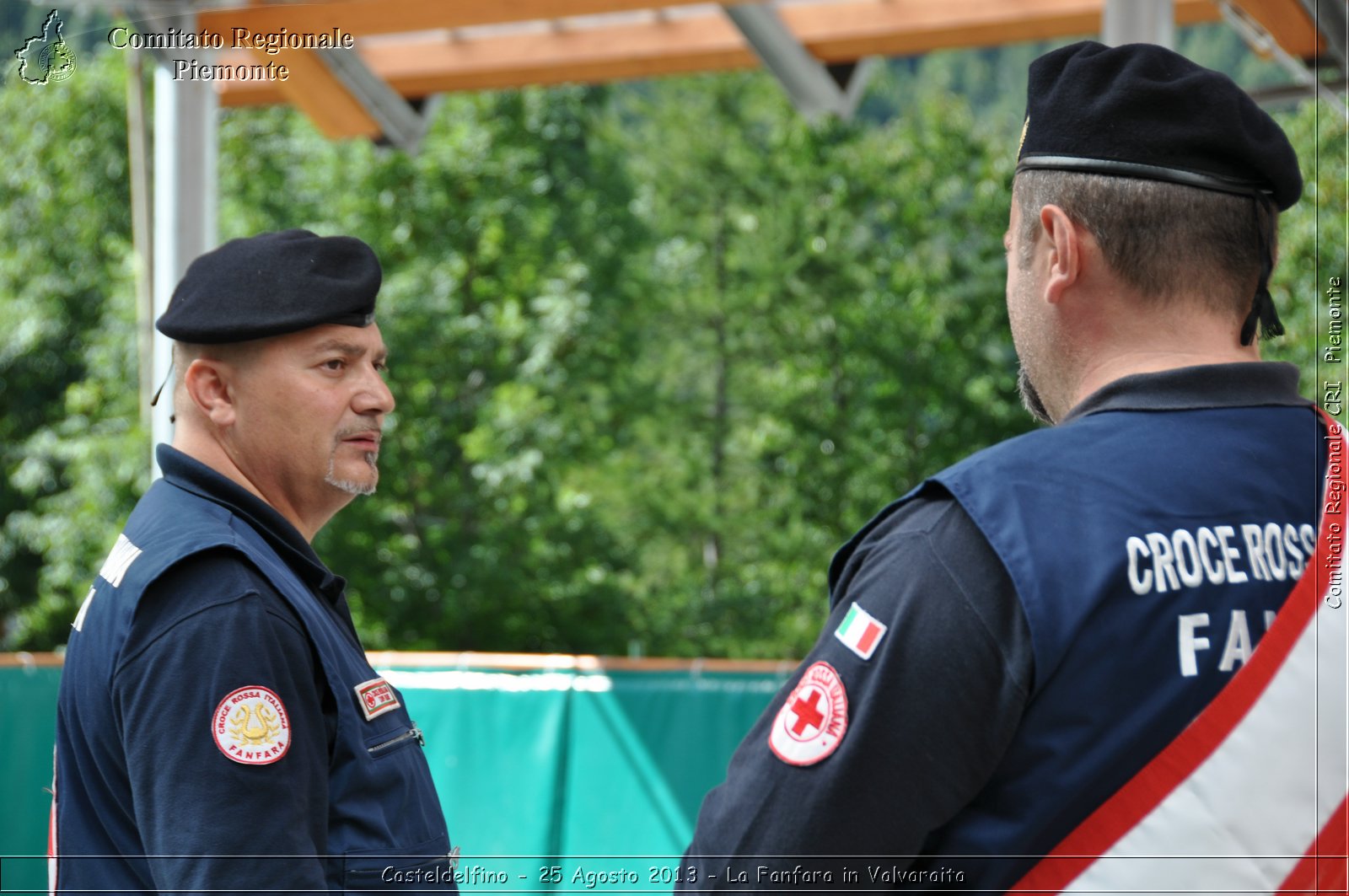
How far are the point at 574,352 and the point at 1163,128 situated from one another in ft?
60.2

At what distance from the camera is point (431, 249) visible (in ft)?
63.7

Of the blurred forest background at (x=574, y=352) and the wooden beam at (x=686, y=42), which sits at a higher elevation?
the wooden beam at (x=686, y=42)

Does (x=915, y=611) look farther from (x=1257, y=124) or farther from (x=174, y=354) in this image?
(x=174, y=354)

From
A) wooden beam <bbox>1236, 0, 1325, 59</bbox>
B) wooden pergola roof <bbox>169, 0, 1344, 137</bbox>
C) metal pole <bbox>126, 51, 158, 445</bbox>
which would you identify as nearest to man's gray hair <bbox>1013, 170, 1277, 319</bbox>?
wooden beam <bbox>1236, 0, 1325, 59</bbox>

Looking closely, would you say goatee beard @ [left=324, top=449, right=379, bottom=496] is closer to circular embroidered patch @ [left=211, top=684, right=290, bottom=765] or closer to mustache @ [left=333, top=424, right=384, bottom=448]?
mustache @ [left=333, top=424, right=384, bottom=448]

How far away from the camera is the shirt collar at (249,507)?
2160 millimetres

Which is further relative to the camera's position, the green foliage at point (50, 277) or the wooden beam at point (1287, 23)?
the green foliage at point (50, 277)

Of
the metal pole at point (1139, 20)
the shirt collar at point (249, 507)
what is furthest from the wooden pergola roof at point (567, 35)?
the shirt collar at point (249, 507)

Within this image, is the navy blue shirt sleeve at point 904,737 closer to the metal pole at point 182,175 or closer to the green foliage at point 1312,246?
the green foliage at point 1312,246

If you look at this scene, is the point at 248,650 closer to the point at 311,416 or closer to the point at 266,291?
the point at 311,416

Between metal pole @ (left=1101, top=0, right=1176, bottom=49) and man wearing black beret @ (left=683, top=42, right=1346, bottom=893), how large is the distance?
3343mm

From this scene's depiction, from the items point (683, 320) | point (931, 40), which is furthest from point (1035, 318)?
point (683, 320)

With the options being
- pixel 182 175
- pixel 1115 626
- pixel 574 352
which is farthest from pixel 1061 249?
pixel 574 352

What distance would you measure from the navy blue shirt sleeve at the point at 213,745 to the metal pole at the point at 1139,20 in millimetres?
3698
